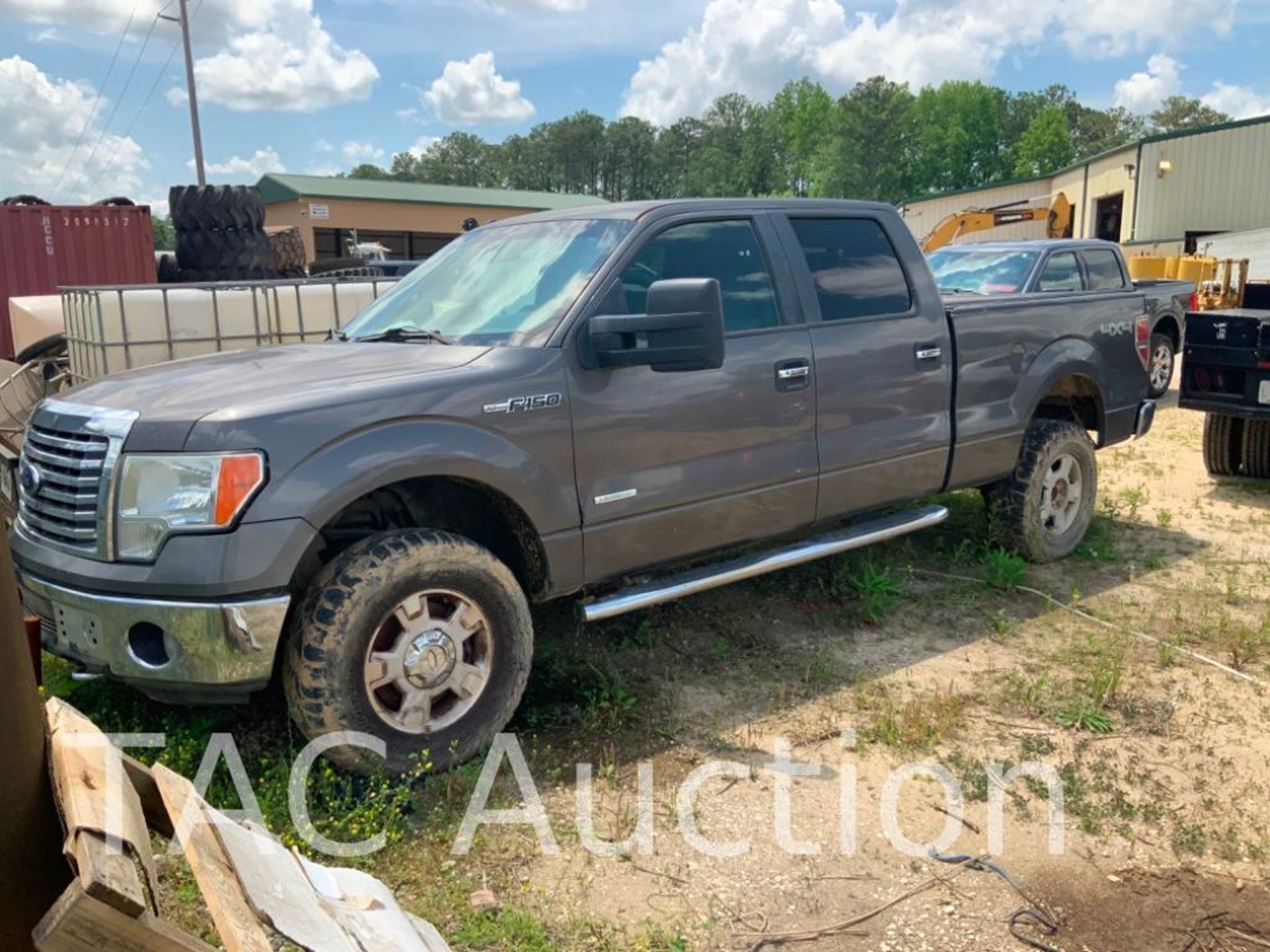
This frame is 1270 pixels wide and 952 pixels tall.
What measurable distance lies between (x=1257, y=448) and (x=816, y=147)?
99045 mm

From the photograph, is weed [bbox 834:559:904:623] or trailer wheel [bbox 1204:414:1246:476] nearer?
weed [bbox 834:559:904:623]

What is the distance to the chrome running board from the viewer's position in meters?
4.04

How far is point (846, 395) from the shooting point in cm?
479

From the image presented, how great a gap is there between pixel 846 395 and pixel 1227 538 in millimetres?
3589

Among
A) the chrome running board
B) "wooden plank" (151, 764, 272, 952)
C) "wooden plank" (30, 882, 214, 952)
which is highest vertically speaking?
"wooden plank" (30, 882, 214, 952)

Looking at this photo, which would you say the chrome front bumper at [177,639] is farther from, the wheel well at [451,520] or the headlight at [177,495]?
the wheel well at [451,520]

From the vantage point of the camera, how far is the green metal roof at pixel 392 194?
40688 mm

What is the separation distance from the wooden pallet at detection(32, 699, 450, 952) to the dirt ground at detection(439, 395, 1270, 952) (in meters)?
0.70

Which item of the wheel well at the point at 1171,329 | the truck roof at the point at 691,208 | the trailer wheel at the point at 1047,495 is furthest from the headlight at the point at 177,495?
the wheel well at the point at 1171,329

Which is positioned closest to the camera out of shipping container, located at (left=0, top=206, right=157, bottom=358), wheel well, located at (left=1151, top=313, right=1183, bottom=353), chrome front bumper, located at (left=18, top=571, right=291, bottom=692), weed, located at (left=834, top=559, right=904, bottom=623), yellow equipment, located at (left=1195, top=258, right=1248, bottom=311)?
chrome front bumper, located at (left=18, top=571, right=291, bottom=692)

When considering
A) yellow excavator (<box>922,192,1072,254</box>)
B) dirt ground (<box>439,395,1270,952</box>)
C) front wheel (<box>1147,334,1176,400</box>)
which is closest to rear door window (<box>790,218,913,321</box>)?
dirt ground (<box>439,395,1270,952</box>)

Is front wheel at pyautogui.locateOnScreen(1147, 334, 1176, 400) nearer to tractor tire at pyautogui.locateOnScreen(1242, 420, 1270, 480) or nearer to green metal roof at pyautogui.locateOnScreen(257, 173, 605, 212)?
tractor tire at pyautogui.locateOnScreen(1242, 420, 1270, 480)

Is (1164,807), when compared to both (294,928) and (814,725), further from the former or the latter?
(294,928)

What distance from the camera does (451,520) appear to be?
4.06 metres
